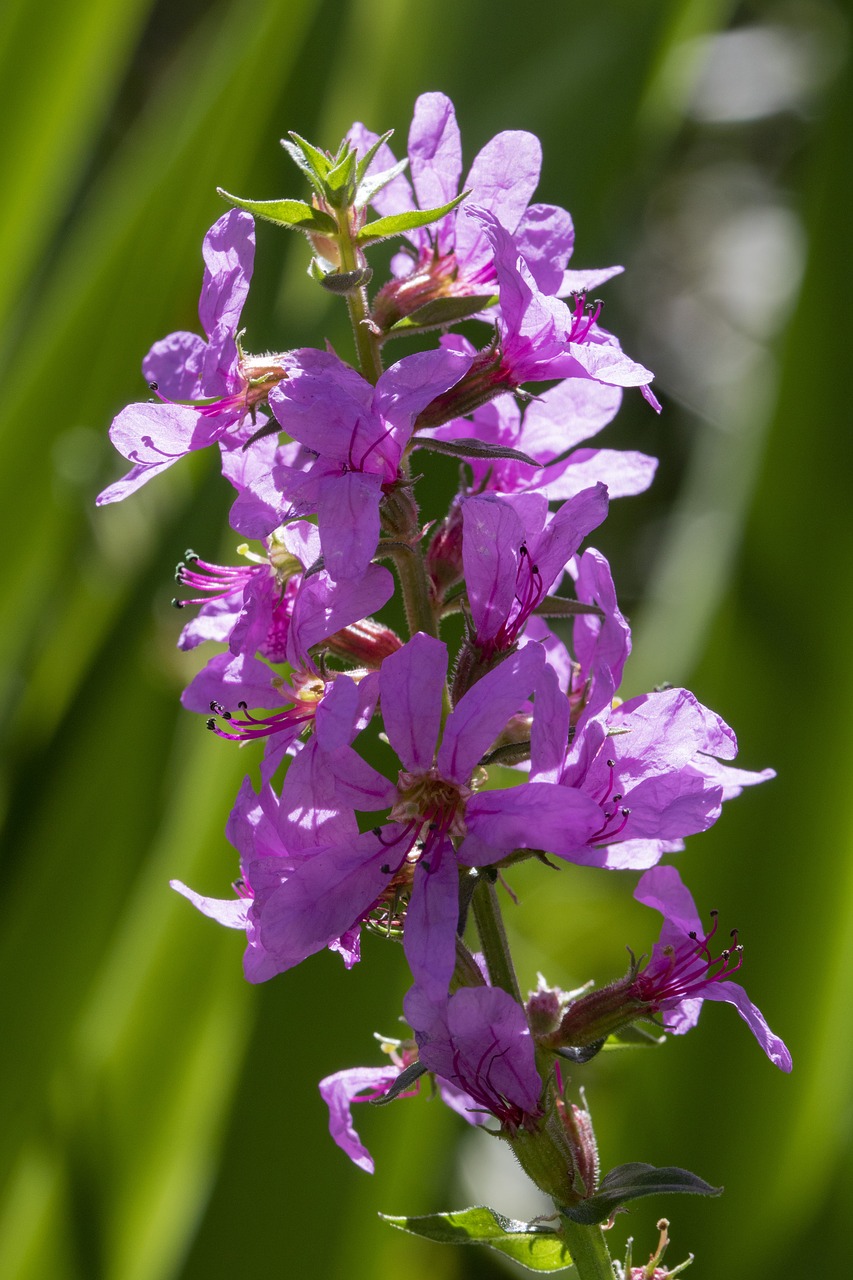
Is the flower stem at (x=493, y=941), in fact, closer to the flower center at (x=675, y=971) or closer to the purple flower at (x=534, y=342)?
the flower center at (x=675, y=971)

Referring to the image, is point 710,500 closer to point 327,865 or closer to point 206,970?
point 206,970

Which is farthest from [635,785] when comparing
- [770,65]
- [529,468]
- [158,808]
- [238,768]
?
[770,65]

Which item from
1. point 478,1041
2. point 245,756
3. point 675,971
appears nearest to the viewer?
point 478,1041

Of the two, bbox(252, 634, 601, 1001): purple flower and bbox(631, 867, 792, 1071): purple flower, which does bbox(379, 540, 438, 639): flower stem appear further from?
bbox(631, 867, 792, 1071): purple flower

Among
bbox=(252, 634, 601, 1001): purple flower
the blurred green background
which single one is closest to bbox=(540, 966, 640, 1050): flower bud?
bbox=(252, 634, 601, 1001): purple flower

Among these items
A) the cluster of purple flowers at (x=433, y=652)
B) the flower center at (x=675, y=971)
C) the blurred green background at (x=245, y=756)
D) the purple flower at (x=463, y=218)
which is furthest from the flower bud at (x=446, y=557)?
the blurred green background at (x=245, y=756)

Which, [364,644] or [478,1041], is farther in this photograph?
[364,644]

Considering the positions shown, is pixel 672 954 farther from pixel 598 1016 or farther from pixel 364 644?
pixel 364 644

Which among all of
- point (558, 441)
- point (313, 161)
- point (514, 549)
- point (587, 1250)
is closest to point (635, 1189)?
point (587, 1250)
